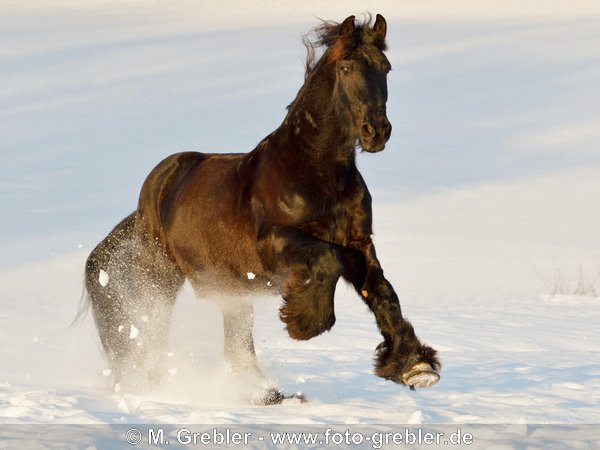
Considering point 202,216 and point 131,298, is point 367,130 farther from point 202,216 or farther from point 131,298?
point 131,298

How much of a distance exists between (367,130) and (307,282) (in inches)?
34.7

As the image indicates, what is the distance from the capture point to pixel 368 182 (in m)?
18.5

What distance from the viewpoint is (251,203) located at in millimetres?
6676

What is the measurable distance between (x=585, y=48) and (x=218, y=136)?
12961 mm

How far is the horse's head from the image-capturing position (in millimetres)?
5844

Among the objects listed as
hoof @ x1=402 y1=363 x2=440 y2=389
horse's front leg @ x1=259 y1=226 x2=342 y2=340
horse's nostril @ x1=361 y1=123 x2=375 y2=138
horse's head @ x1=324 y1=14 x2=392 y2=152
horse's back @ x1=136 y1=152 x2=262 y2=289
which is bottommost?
hoof @ x1=402 y1=363 x2=440 y2=389

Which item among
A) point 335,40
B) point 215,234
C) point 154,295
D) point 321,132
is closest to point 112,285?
point 154,295

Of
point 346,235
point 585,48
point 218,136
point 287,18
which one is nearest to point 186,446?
point 346,235

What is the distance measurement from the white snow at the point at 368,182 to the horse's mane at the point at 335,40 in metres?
1.39

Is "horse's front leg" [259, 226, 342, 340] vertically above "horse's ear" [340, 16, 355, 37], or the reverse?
"horse's ear" [340, 16, 355, 37]

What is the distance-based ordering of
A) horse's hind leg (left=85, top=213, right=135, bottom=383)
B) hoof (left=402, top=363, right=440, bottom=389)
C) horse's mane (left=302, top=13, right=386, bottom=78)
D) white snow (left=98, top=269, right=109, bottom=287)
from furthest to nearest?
1. white snow (left=98, top=269, right=109, bottom=287)
2. horse's hind leg (left=85, top=213, right=135, bottom=383)
3. horse's mane (left=302, top=13, right=386, bottom=78)
4. hoof (left=402, top=363, right=440, bottom=389)

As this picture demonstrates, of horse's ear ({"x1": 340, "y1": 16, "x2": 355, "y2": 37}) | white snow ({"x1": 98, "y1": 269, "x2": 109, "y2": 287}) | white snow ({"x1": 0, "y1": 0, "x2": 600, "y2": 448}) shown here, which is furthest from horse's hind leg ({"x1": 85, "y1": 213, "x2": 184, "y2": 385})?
horse's ear ({"x1": 340, "y1": 16, "x2": 355, "y2": 37})

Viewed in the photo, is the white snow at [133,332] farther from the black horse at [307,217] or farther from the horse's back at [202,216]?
the horse's back at [202,216]

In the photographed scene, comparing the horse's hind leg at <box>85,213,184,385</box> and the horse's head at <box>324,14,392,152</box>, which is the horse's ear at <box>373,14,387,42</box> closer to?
the horse's head at <box>324,14,392,152</box>
